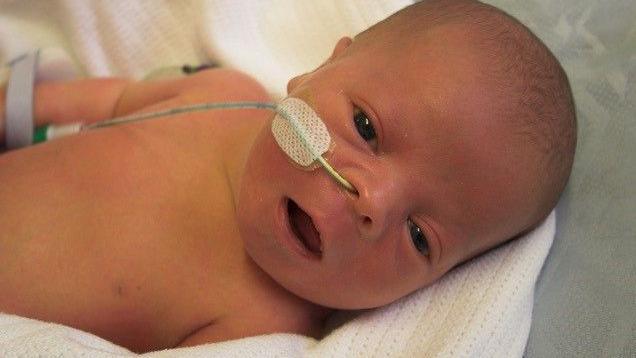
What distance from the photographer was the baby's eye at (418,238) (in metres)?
0.98

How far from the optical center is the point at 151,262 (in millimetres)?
1072

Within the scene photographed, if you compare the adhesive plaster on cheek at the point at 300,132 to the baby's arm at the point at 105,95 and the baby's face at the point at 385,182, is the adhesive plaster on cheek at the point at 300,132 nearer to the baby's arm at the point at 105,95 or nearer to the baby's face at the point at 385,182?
the baby's face at the point at 385,182

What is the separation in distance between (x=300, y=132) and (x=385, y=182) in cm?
14

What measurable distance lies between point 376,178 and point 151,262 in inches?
17.0

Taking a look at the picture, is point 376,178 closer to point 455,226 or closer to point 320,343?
point 455,226

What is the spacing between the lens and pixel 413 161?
3.02 feet

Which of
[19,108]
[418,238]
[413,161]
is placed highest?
[19,108]

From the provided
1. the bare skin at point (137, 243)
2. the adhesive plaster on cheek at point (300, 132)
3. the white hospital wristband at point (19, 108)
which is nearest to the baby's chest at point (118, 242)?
the bare skin at point (137, 243)

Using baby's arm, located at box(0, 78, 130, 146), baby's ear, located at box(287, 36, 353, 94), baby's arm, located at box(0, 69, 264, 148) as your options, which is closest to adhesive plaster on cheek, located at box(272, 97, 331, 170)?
baby's ear, located at box(287, 36, 353, 94)

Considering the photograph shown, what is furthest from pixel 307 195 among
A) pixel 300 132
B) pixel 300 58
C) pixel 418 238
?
pixel 300 58

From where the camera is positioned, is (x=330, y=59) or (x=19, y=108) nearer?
(x=330, y=59)

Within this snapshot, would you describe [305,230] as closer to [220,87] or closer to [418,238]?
[418,238]

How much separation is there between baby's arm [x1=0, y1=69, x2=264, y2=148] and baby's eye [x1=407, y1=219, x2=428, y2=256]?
0.52 meters

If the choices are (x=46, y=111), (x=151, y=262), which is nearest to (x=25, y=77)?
(x=46, y=111)
